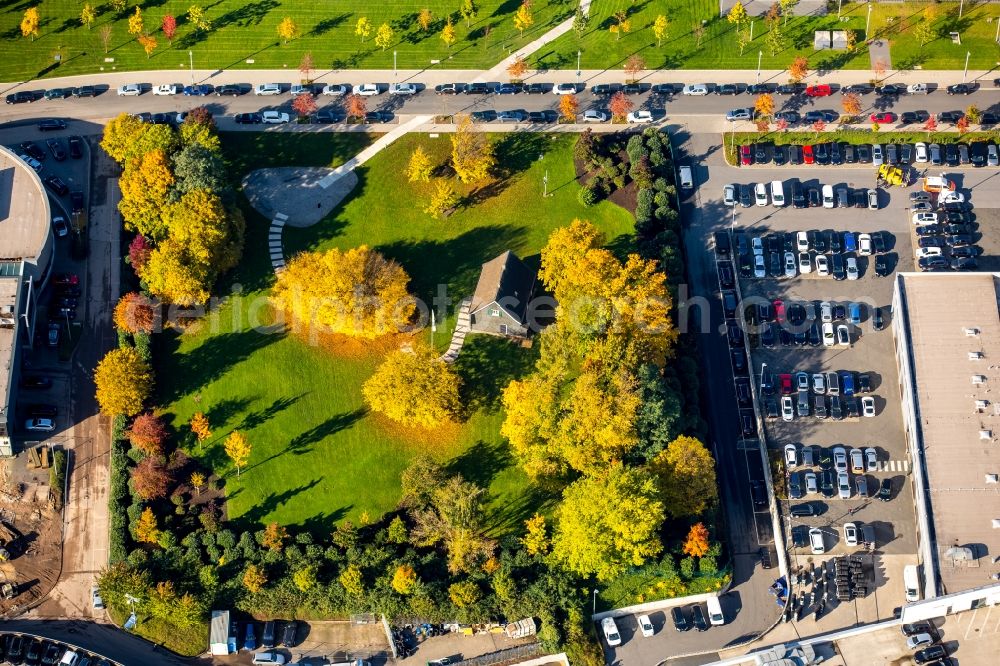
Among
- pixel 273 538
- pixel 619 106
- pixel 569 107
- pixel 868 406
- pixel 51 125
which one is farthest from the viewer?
pixel 619 106

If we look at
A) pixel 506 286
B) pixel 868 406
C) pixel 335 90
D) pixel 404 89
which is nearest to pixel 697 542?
pixel 868 406

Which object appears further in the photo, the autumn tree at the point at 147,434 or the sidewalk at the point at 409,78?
the sidewalk at the point at 409,78

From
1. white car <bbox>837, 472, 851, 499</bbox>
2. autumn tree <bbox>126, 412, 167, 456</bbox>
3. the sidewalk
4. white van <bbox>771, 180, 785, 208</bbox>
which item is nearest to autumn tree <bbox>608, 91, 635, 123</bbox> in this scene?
the sidewalk

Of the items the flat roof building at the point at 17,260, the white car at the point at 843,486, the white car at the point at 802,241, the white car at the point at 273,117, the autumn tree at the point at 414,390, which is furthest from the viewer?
the white car at the point at 273,117

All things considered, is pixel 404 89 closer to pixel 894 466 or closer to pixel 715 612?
pixel 894 466

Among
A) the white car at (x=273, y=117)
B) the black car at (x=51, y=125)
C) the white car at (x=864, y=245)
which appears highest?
the black car at (x=51, y=125)

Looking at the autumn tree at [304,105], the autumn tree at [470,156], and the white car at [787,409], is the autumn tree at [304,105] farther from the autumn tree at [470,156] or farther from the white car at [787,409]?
the white car at [787,409]

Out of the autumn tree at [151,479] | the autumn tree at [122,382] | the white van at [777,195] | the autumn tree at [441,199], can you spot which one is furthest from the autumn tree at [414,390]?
the white van at [777,195]

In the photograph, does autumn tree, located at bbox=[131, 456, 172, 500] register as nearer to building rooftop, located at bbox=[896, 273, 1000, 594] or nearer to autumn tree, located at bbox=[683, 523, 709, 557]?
autumn tree, located at bbox=[683, 523, 709, 557]
